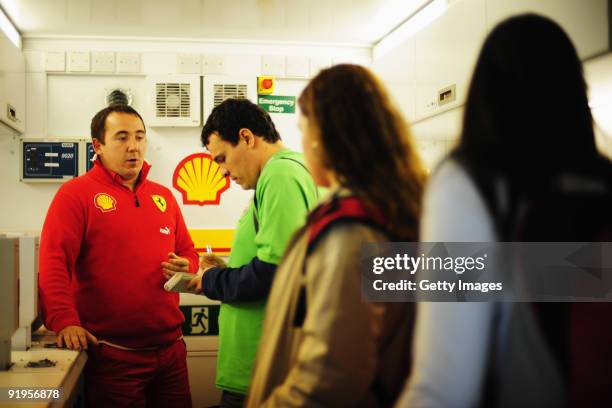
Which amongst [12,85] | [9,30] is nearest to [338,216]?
[12,85]

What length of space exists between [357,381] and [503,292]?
251 mm

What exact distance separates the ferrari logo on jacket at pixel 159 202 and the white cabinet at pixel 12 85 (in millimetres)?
1038

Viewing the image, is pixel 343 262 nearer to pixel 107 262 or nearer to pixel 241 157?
pixel 241 157

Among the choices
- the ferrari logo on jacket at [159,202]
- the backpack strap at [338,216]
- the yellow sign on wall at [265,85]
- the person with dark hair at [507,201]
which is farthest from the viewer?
the yellow sign on wall at [265,85]

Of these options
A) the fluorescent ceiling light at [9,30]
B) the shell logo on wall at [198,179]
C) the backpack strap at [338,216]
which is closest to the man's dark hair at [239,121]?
the backpack strap at [338,216]

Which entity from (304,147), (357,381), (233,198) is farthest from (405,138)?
(233,198)

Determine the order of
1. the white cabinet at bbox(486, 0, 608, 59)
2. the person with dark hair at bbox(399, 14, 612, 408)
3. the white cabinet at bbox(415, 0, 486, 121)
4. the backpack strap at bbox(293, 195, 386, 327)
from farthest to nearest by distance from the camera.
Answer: the white cabinet at bbox(415, 0, 486, 121)
the white cabinet at bbox(486, 0, 608, 59)
the backpack strap at bbox(293, 195, 386, 327)
the person with dark hair at bbox(399, 14, 612, 408)

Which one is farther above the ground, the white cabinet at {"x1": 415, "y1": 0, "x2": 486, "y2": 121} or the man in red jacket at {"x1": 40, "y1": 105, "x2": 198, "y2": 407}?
the white cabinet at {"x1": 415, "y1": 0, "x2": 486, "y2": 121}

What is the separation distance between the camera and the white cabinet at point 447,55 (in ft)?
6.68

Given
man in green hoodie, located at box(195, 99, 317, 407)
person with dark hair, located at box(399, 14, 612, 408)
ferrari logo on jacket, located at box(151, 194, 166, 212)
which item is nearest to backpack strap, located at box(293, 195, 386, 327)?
person with dark hair, located at box(399, 14, 612, 408)

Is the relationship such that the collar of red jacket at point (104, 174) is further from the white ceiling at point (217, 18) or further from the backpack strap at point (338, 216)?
the backpack strap at point (338, 216)

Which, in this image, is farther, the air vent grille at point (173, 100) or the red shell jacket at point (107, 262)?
the air vent grille at point (173, 100)

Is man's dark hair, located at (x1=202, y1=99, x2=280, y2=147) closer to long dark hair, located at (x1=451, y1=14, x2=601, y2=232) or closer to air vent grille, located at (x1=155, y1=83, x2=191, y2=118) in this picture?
long dark hair, located at (x1=451, y1=14, x2=601, y2=232)

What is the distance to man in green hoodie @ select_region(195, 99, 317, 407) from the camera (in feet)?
4.36
